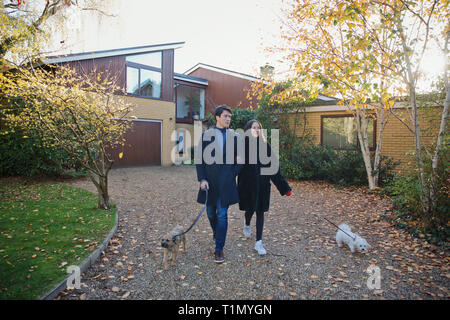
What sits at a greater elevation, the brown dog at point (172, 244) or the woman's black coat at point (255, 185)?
the woman's black coat at point (255, 185)

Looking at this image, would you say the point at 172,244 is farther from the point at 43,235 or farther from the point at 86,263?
the point at 43,235

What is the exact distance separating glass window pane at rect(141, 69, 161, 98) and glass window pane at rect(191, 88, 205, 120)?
12.0 ft

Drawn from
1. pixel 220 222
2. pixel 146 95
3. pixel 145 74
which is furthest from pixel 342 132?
pixel 145 74

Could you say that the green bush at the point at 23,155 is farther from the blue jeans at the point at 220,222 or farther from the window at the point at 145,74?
the blue jeans at the point at 220,222

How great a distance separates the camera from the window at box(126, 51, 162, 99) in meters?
13.8

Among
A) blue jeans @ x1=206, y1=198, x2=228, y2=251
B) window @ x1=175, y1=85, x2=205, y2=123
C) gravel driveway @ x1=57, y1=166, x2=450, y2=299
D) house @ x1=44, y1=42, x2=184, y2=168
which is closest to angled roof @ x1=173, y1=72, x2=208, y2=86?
window @ x1=175, y1=85, x2=205, y2=123

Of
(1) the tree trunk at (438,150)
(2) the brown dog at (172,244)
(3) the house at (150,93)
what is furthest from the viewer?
(3) the house at (150,93)

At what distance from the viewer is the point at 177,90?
1811 cm

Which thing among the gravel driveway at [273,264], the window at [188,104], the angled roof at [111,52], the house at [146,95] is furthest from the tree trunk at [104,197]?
the window at [188,104]

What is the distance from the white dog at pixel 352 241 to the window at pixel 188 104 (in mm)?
14575

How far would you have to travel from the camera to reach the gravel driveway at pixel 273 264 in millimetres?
2906

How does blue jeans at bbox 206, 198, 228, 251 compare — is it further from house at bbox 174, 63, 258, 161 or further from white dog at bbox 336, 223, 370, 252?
house at bbox 174, 63, 258, 161
